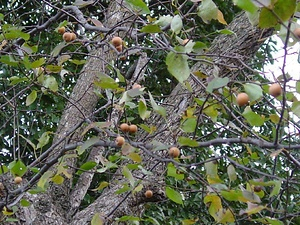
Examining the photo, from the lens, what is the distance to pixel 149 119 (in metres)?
2.37

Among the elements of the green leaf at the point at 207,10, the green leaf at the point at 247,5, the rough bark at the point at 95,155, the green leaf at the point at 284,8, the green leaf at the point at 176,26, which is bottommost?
the rough bark at the point at 95,155

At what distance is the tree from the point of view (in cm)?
132

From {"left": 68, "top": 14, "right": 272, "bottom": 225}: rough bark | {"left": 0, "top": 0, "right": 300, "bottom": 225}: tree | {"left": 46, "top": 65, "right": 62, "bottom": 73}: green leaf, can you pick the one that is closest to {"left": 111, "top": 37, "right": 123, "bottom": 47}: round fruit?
{"left": 0, "top": 0, "right": 300, "bottom": 225}: tree

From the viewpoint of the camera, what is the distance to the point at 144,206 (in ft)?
7.43

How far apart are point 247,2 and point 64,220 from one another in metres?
1.37

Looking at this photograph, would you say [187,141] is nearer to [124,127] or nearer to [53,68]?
[124,127]

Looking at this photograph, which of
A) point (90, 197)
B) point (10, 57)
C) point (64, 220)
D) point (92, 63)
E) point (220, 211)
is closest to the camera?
point (220, 211)

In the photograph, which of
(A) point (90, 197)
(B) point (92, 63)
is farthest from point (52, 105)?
(B) point (92, 63)

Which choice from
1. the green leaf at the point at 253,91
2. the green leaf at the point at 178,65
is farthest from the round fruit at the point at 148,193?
the green leaf at the point at 253,91

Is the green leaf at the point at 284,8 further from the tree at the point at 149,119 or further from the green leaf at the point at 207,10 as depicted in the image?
the green leaf at the point at 207,10

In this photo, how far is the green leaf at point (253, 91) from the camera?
44.6 inches

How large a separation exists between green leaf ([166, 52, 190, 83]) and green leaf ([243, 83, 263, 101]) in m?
0.16

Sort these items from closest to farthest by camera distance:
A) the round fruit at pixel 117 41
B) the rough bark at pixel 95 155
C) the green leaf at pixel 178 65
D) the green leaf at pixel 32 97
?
1. the green leaf at pixel 178 65
2. the round fruit at pixel 117 41
3. the green leaf at pixel 32 97
4. the rough bark at pixel 95 155

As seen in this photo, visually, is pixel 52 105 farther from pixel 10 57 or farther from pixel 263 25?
pixel 263 25
